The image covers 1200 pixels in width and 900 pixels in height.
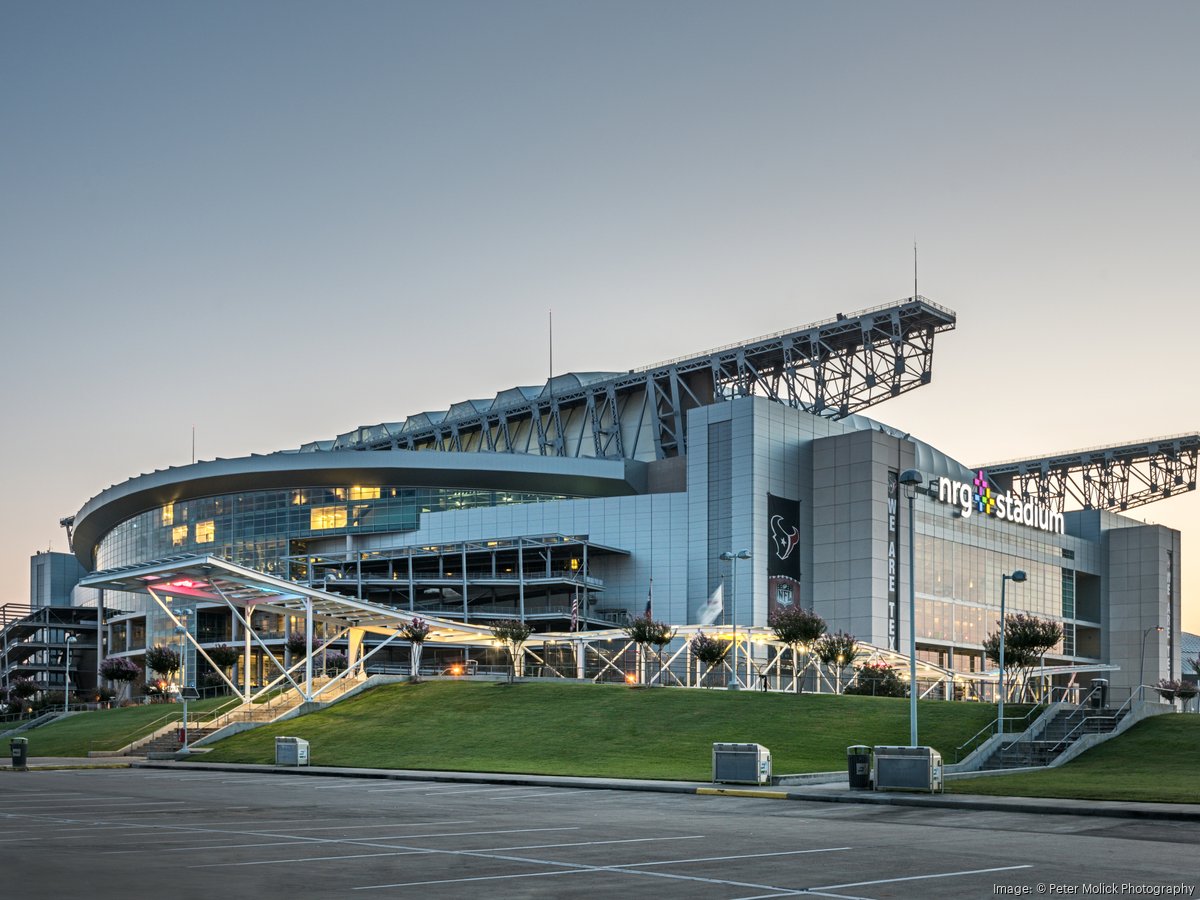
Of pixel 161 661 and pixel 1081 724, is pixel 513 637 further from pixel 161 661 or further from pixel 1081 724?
pixel 1081 724

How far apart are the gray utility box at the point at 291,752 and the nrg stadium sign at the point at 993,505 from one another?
270ft

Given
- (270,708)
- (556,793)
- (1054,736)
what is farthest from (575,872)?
(270,708)

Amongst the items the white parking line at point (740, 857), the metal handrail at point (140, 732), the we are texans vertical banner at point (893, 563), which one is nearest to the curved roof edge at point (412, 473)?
the we are texans vertical banner at point (893, 563)

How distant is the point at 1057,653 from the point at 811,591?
40906mm

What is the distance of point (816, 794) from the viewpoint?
110 ft

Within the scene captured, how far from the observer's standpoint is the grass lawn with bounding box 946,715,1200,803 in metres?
32.4

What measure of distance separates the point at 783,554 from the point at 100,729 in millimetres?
58747

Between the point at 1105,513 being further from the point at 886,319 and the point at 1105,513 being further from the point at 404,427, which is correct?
the point at 404,427

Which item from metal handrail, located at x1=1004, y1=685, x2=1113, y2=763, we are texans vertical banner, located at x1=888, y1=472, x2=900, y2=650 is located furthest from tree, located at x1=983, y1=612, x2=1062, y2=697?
we are texans vertical banner, located at x1=888, y1=472, x2=900, y2=650

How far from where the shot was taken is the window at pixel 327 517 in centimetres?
13588

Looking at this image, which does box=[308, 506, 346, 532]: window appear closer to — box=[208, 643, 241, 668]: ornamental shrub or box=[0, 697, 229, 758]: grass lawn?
box=[208, 643, 241, 668]: ornamental shrub

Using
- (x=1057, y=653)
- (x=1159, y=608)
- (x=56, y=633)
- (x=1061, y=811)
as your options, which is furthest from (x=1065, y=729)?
(x=56, y=633)

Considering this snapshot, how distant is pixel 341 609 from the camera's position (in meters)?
72.1

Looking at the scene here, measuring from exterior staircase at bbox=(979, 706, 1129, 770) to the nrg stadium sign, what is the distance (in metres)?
72.0
